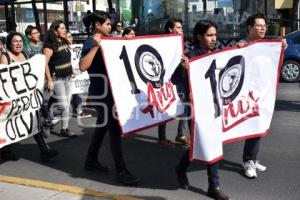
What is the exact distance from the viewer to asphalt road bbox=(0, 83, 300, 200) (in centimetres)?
463

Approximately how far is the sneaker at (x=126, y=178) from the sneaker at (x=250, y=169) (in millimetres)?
1124

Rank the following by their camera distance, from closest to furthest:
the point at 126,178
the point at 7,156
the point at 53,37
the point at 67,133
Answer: the point at 126,178 < the point at 7,156 < the point at 53,37 < the point at 67,133

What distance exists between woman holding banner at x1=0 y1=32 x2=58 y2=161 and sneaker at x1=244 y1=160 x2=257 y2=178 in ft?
7.24

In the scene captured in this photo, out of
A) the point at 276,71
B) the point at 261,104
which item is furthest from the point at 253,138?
the point at 276,71

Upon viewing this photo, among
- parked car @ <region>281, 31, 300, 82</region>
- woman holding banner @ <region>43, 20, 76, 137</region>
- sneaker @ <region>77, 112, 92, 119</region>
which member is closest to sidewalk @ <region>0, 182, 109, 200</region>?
woman holding banner @ <region>43, 20, 76, 137</region>

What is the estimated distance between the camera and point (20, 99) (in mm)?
5438

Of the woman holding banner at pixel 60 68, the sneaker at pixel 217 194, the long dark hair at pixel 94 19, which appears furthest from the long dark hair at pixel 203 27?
the woman holding banner at pixel 60 68

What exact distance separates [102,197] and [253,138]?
5.30ft

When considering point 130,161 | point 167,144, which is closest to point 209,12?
point 167,144

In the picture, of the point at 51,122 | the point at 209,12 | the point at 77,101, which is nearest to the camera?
the point at 51,122

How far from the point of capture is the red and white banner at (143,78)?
4816mm

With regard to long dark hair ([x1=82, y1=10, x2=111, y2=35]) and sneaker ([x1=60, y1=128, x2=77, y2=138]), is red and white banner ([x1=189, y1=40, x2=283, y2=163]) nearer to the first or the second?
long dark hair ([x1=82, y1=10, x2=111, y2=35])

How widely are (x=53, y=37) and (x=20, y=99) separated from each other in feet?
4.97

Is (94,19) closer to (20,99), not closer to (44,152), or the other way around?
(20,99)
